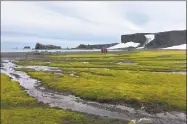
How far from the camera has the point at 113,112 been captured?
29516 millimetres

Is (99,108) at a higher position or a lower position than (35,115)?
lower

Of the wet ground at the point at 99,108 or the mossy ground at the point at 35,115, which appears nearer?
the mossy ground at the point at 35,115

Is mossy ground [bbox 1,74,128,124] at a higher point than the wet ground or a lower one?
higher

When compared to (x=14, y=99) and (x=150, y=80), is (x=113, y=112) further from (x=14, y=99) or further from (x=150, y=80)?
(x=150, y=80)

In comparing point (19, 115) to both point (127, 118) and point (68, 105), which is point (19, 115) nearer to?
point (68, 105)

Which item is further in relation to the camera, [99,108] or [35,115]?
[99,108]

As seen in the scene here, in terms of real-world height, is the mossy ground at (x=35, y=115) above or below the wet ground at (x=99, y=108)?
above

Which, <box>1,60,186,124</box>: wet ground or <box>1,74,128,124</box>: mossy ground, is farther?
<box>1,60,186,124</box>: wet ground

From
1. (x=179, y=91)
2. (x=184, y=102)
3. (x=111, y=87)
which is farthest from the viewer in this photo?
(x=111, y=87)

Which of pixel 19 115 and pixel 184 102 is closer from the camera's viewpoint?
pixel 19 115

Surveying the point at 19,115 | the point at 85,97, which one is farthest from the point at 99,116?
the point at 85,97

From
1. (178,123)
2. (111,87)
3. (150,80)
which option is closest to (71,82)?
(111,87)

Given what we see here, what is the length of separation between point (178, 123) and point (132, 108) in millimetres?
5903

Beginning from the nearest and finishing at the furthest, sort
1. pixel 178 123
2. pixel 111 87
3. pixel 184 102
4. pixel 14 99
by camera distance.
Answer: pixel 178 123
pixel 184 102
pixel 14 99
pixel 111 87
